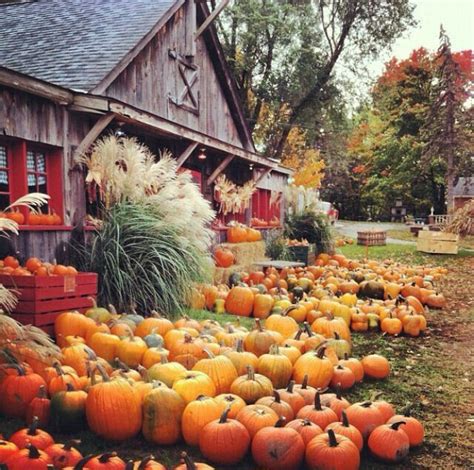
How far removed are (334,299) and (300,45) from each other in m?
14.1

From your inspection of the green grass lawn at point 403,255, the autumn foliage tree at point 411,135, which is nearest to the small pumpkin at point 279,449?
the green grass lawn at point 403,255

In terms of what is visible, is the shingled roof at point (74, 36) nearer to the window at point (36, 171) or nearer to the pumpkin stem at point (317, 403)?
the window at point (36, 171)

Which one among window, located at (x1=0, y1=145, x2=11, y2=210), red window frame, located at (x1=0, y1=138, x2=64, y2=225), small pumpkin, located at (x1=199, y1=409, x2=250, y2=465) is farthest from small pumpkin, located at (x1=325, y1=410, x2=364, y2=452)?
window, located at (x1=0, y1=145, x2=11, y2=210)

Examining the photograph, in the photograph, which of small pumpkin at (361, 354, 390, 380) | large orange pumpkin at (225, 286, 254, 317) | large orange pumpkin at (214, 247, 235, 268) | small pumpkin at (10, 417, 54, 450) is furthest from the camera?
large orange pumpkin at (214, 247, 235, 268)

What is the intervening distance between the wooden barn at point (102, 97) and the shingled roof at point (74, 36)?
23 mm

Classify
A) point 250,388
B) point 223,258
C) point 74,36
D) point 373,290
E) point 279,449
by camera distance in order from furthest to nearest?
point 74,36 < point 223,258 < point 373,290 < point 250,388 < point 279,449

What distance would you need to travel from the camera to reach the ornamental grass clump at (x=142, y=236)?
192 inches

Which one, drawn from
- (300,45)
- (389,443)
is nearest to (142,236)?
(389,443)

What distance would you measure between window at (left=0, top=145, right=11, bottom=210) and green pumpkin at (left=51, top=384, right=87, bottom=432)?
3.03m

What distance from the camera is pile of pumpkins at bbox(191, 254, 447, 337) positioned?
554 cm

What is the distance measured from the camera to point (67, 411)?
271cm

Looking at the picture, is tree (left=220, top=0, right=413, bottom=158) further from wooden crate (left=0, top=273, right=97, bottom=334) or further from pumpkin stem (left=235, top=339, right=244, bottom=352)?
pumpkin stem (left=235, top=339, right=244, bottom=352)

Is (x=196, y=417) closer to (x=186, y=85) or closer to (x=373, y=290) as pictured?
(x=373, y=290)

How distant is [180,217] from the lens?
5492 millimetres
